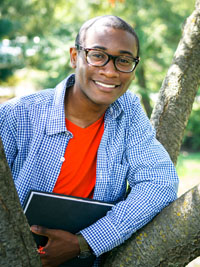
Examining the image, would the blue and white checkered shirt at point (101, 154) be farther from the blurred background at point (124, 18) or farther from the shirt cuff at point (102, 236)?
the blurred background at point (124, 18)

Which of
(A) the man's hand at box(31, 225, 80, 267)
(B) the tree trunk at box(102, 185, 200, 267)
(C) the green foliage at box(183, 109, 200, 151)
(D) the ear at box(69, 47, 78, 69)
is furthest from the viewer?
(C) the green foliage at box(183, 109, 200, 151)

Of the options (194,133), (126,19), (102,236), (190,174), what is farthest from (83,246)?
(194,133)

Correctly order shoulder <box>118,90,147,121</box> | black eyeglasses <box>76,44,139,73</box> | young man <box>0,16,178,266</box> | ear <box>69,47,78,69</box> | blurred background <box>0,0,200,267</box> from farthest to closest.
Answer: blurred background <box>0,0,200,267</box> → ear <box>69,47,78,69</box> → shoulder <box>118,90,147,121</box> → black eyeglasses <box>76,44,139,73</box> → young man <box>0,16,178,266</box>

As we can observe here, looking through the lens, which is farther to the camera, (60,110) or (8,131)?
(60,110)

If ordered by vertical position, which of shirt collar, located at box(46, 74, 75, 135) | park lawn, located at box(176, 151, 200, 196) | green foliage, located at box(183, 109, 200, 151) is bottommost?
park lawn, located at box(176, 151, 200, 196)

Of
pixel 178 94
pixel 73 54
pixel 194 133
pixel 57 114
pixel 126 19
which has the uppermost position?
pixel 126 19

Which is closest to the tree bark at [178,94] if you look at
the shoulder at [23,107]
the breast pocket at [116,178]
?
the breast pocket at [116,178]

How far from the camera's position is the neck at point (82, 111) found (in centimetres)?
222

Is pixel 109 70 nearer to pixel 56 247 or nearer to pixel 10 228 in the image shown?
pixel 56 247

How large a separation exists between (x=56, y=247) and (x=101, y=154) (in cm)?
62

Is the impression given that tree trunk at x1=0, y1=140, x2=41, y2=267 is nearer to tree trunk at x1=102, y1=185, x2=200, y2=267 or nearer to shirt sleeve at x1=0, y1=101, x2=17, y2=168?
tree trunk at x1=102, y1=185, x2=200, y2=267

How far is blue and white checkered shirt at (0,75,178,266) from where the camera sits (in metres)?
1.85

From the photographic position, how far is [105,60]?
2.08 meters

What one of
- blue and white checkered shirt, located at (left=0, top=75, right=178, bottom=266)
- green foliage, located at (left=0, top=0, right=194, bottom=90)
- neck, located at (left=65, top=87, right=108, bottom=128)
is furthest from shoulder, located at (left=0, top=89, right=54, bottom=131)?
green foliage, located at (left=0, top=0, right=194, bottom=90)
